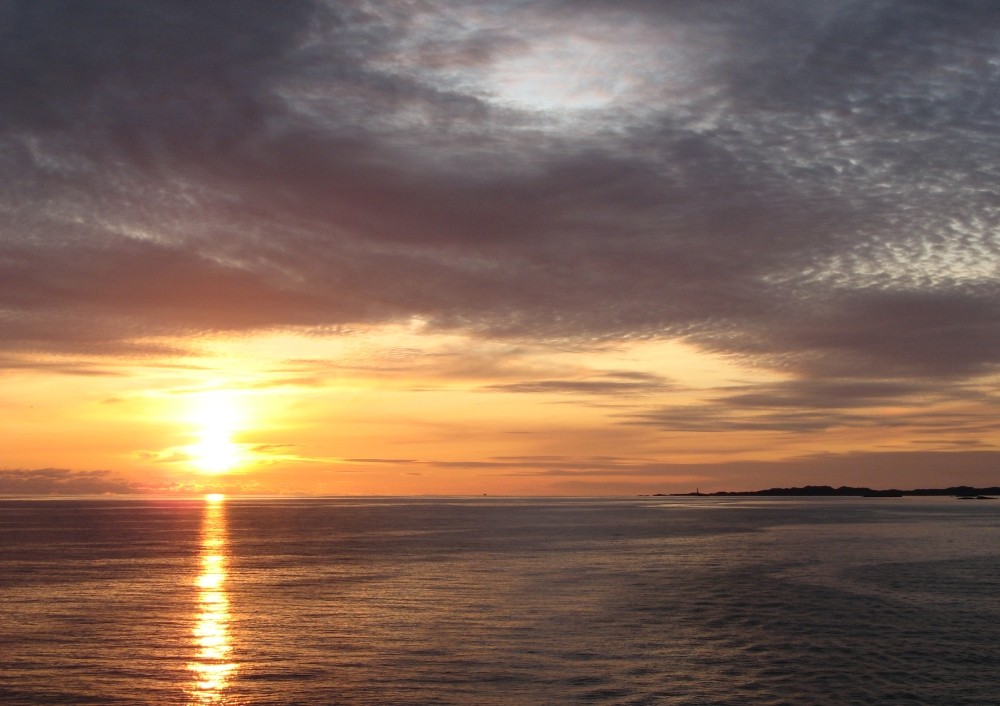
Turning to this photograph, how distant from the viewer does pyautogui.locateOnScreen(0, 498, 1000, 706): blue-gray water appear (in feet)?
100

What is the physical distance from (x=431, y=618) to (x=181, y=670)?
44.6 feet

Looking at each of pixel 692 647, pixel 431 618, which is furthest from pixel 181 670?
pixel 692 647

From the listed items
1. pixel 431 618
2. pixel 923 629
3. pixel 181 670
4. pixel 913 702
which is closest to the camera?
pixel 913 702

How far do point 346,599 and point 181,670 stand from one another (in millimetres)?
18549

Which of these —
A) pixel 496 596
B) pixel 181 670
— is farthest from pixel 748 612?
pixel 181 670

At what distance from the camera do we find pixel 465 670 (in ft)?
108

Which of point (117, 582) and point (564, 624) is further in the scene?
point (117, 582)

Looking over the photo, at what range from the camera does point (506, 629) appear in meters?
40.9

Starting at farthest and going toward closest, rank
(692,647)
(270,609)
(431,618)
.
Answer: (270,609) < (431,618) < (692,647)

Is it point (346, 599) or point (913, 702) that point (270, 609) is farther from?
point (913, 702)

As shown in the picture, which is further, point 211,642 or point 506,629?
point 506,629

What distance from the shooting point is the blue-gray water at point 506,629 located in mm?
30531

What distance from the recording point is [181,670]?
3356 centimetres

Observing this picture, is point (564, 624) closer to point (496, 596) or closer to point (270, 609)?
point (496, 596)
